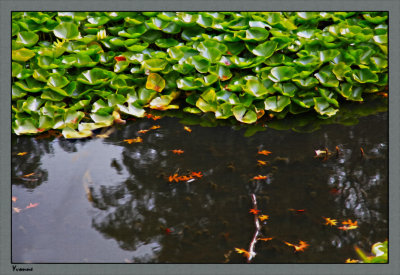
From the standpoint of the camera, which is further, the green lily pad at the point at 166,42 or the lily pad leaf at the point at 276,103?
the green lily pad at the point at 166,42

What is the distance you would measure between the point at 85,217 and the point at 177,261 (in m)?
0.65

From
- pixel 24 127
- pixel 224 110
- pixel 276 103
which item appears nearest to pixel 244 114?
pixel 224 110

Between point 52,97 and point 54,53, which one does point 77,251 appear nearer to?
point 52,97

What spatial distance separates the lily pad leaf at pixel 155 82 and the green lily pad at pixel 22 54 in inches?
39.5

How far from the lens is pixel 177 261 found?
216 centimetres

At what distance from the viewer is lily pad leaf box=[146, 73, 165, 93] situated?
3.46m

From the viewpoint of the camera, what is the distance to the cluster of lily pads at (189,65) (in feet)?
10.8

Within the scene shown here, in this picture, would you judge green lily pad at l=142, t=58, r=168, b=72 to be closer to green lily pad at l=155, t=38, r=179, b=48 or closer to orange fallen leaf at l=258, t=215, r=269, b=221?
green lily pad at l=155, t=38, r=179, b=48

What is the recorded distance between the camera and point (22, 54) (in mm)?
3439

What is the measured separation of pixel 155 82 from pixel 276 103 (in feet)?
3.36

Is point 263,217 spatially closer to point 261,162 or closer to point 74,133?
point 261,162

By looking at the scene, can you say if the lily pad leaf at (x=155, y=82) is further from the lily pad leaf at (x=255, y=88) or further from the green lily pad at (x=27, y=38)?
the green lily pad at (x=27, y=38)

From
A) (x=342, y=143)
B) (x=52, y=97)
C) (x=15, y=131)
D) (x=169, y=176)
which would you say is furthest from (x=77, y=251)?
(x=342, y=143)

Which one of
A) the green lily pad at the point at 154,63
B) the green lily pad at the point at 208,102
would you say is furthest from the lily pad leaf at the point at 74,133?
the green lily pad at the point at 208,102
